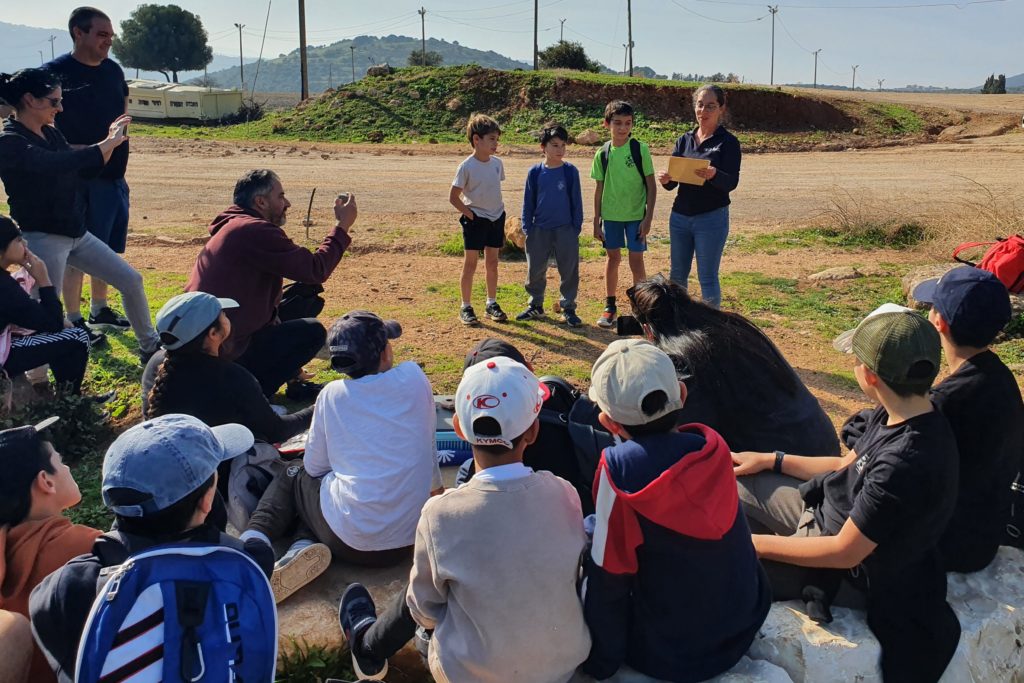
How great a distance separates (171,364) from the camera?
3584 millimetres

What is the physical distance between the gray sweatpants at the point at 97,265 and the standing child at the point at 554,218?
3073mm

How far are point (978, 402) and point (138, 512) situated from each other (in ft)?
8.70

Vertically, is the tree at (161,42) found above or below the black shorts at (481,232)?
above

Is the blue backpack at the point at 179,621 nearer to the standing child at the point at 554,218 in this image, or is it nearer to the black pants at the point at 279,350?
the black pants at the point at 279,350

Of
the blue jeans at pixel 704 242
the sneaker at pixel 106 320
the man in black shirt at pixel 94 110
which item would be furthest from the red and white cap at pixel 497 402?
the sneaker at pixel 106 320

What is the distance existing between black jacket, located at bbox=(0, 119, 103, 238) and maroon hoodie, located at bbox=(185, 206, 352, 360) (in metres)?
1.31

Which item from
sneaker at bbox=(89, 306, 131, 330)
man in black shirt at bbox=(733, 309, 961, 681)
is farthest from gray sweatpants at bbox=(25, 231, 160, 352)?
man in black shirt at bbox=(733, 309, 961, 681)

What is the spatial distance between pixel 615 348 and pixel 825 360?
4.50 metres

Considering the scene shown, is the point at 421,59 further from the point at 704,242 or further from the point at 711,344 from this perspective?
the point at 711,344

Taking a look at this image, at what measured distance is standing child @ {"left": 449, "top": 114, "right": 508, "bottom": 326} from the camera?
6723 millimetres

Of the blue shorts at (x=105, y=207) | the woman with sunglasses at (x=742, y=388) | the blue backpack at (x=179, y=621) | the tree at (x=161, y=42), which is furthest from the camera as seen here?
the tree at (x=161, y=42)

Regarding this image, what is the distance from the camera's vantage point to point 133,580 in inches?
77.2

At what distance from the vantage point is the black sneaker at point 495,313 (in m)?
7.15

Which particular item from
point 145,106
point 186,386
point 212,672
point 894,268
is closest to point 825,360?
point 894,268
